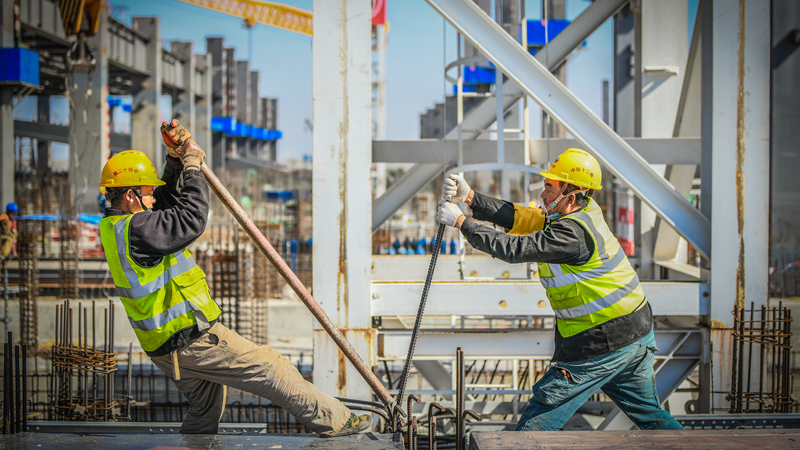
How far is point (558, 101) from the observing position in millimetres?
4520

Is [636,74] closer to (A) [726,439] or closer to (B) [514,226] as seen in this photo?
(B) [514,226]

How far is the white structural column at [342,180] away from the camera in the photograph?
4.41m

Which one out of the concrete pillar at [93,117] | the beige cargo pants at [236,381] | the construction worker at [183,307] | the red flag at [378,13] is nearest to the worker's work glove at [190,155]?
the construction worker at [183,307]

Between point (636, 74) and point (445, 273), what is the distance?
11.0 ft

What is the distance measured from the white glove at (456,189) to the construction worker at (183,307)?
4.81 ft

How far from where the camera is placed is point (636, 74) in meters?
6.91

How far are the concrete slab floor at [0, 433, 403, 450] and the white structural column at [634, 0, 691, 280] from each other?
4.41m

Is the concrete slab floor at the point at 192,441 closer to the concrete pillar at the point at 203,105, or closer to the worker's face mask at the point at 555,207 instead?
the worker's face mask at the point at 555,207

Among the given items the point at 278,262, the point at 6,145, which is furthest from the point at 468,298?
the point at 6,145

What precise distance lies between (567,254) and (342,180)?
1.93 m

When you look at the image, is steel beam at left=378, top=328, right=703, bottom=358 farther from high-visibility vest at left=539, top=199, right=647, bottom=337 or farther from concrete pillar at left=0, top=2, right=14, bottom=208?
concrete pillar at left=0, top=2, right=14, bottom=208

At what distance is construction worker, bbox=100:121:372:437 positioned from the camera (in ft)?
10.6

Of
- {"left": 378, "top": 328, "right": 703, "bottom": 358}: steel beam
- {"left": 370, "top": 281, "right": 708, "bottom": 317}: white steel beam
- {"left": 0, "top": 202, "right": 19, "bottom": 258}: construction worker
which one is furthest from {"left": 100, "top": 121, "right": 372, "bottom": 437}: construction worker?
{"left": 0, "top": 202, "right": 19, "bottom": 258}: construction worker

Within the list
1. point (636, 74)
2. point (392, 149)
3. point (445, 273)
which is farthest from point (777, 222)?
point (392, 149)
